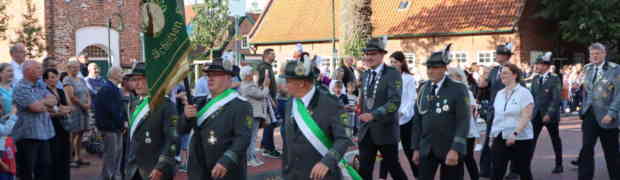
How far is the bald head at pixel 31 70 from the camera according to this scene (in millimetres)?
7383

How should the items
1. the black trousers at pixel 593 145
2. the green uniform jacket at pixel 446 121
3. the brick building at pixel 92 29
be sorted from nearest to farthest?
1. the green uniform jacket at pixel 446 121
2. the black trousers at pixel 593 145
3. the brick building at pixel 92 29

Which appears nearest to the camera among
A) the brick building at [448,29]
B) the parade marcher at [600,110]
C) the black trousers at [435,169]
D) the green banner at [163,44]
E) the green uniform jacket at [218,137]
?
the green banner at [163,44]

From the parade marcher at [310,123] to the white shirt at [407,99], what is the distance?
3677mm

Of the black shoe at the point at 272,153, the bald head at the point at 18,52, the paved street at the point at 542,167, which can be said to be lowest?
the paved street at the point at 542,167

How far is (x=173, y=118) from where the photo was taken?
5.23 metres

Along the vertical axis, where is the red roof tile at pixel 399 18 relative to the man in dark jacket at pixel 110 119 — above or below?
above

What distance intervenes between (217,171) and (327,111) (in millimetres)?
971

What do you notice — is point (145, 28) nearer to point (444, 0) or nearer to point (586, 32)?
point (586, 32)

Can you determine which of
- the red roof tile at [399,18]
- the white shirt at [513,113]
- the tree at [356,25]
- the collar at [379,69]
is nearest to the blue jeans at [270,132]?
the collar at [379,69]

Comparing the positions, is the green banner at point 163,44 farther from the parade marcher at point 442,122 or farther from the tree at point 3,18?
the tree at point 3,18

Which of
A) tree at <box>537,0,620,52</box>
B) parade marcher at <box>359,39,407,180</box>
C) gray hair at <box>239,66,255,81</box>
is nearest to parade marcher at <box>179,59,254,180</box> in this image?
parade marcher at <box>359,39,407,180</box>

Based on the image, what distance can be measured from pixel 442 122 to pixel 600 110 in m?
2.74

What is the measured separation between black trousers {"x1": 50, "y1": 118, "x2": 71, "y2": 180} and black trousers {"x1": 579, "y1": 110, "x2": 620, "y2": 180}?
21.8 ft

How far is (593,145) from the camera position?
7840 mm
